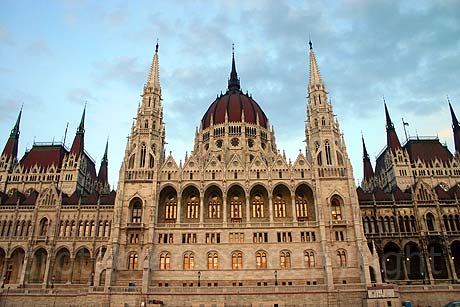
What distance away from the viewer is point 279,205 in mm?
52562

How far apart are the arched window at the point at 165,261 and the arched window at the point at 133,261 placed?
318 cm

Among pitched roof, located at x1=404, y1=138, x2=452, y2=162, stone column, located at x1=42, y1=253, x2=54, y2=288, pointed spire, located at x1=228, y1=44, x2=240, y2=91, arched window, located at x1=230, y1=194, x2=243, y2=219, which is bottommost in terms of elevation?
stone column, located at x1=42, y1=253, x2=54, y2=288

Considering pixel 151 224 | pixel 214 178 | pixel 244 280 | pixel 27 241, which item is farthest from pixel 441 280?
pixel 27 241

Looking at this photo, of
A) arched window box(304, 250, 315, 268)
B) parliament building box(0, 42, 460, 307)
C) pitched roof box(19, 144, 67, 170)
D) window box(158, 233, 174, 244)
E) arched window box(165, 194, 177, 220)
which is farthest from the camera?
pitched roof box(19, 144, 67, 170)

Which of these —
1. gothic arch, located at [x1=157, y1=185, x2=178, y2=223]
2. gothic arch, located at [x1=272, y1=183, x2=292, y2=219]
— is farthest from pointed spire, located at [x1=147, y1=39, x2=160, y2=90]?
gothic arch, located at [x1=272, y1=183, x2=292, y2=219]

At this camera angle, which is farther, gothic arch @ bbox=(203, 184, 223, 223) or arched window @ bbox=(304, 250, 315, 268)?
gothic arch @ bbox=(203, 184, 223, 223)

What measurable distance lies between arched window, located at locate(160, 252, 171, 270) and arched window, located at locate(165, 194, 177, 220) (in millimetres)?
5937

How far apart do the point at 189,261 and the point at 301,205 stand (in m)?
17.4

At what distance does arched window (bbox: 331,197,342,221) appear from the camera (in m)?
49.5

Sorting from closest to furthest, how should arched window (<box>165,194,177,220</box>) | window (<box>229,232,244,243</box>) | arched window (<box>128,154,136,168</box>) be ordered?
window (<box>229,232,244,243</box>) < arched window (<box>165,194,177,220</box>) < arched window (<box>128,154,136,168</box>)

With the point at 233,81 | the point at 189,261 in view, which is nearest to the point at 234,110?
the point at 233,81

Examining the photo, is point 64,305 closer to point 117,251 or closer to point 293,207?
point 117,251

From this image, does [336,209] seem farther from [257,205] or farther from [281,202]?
[257,205]

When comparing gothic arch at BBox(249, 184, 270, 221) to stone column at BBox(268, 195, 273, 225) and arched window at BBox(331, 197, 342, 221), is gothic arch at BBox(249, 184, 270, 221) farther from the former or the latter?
arched window at BBox(331, 197, 342, 221)
